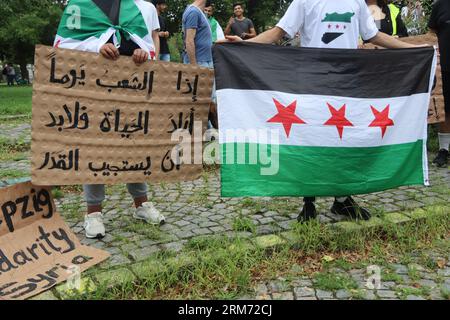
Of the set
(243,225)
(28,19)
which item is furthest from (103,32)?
(28,19)

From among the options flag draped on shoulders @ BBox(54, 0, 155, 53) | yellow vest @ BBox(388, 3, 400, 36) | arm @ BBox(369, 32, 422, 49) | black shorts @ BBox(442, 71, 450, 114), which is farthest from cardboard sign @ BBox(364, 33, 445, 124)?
flag draped on shoulders @ BBox(54, 0, 155, 53)

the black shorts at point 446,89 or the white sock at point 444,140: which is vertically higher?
the black shorts at point 446,89

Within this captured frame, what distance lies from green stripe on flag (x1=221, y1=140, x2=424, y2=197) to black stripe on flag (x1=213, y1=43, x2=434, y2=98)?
44cm

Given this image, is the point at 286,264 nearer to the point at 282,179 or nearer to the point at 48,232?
the point at 282,179

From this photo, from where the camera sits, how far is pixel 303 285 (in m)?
2.77

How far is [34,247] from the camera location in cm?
304

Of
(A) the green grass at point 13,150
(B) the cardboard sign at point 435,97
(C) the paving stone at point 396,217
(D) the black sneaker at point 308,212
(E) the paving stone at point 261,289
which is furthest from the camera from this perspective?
(A) the green grass at point 13,150

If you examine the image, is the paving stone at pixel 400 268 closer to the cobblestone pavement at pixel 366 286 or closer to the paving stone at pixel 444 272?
the cobblestone pavement at pixel 366 286

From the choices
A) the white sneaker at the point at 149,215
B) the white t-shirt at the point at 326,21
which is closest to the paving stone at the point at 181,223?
the white sneaker at the point at 149,215

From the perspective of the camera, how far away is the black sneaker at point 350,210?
3.64 m

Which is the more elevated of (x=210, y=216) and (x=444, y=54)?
(x=444, y=54)

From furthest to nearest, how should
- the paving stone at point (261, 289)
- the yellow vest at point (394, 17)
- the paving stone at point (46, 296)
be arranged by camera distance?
the yellow vest at point (394, 17), the paving stone at point (261, 289), the paving stone at point (46, 296)

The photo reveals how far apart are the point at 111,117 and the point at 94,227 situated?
0.86 m

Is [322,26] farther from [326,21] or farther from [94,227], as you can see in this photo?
[94,227]
